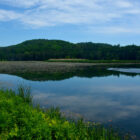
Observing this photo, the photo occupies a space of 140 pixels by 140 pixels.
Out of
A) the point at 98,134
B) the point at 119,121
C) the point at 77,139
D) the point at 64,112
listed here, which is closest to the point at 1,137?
the point at 77,139

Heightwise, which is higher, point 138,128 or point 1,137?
point 1,137

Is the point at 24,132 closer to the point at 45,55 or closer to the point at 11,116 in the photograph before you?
the point at 11,116

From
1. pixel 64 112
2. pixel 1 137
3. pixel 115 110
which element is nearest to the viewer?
pixel 1 137

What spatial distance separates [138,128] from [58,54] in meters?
153

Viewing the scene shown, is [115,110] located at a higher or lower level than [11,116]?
lower

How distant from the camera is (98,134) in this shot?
925cm

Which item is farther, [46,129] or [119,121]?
[119,121]

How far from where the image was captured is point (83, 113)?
15.3 m

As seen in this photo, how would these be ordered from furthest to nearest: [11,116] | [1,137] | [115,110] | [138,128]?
[115,110] → [138,128] → [11,116] → [1,137]

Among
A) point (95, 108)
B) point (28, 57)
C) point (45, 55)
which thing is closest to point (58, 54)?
point (45, 55)

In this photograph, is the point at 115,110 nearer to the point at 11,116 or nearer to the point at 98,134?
the point at 98,134

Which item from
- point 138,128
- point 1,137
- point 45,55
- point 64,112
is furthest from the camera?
point 45,55

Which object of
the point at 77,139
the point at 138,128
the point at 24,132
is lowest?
the point at 138,128

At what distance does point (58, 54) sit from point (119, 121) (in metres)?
151
